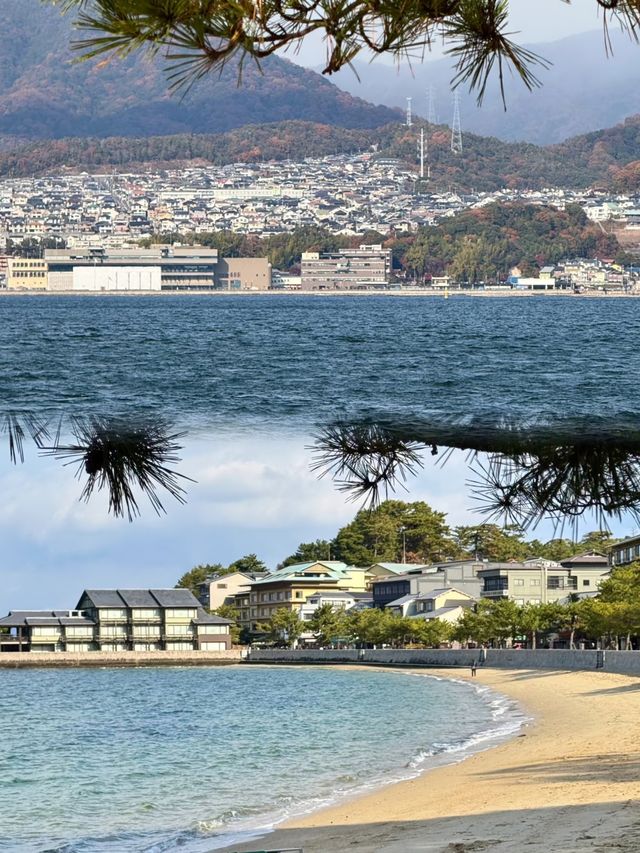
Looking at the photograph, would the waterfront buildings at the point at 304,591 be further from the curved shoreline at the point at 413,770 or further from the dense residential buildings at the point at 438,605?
the curved shoreline at the point at 413,770

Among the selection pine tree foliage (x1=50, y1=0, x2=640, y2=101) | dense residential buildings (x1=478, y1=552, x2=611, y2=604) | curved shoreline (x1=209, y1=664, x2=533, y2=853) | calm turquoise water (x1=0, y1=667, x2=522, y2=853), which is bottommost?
calm turquoise water (x1=0, y1=667, x2=522, y2=853)

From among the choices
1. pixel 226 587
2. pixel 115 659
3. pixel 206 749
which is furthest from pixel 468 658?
pixel 226 587

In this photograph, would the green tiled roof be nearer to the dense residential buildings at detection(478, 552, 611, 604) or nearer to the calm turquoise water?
the dense residential buildings at detection(478, 552, 611, 604)

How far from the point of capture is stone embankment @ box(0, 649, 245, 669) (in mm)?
58219

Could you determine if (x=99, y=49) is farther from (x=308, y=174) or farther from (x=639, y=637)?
(x=308, y=174)

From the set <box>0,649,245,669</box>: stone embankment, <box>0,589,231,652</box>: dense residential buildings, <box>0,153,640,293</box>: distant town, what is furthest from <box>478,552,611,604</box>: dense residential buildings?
<box>0,153,640,293</box>: distant town

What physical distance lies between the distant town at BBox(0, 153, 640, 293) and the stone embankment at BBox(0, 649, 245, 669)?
207 ft

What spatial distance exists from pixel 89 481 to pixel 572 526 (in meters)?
1.30

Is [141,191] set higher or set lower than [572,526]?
higher

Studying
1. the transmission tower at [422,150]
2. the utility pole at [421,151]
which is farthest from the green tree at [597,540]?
A: the transmission tower at [422,150]

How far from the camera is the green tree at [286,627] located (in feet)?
185

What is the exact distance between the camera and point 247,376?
3812cm

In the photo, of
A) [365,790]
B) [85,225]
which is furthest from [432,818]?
[85,225]

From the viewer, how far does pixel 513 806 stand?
1110cm
